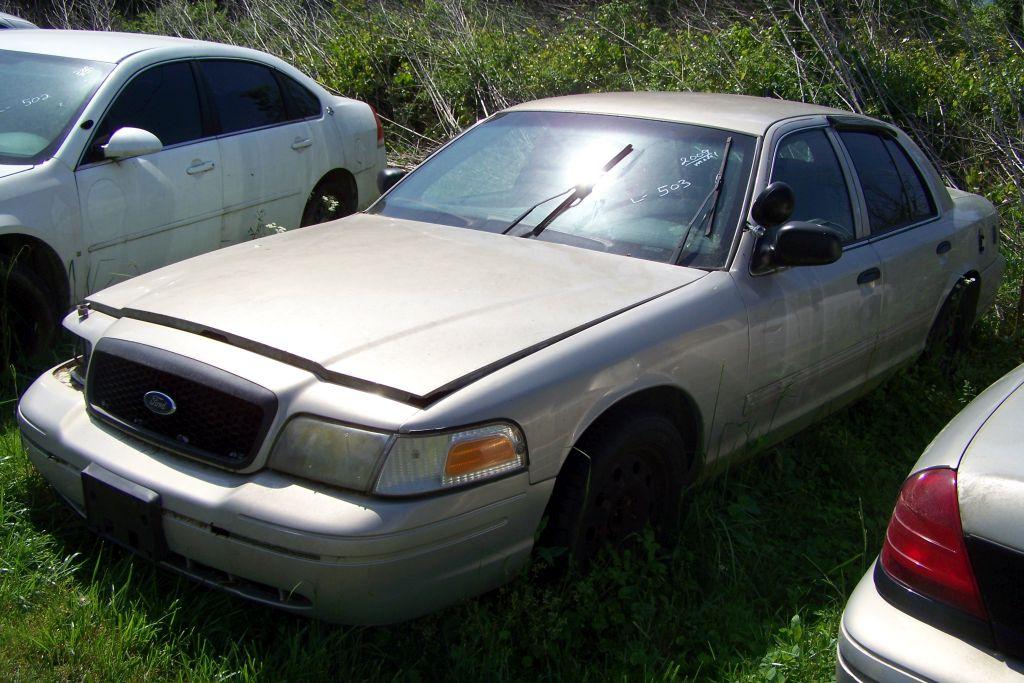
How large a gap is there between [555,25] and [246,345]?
9891mm

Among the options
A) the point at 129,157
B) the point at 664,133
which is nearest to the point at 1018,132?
the point at 664,133

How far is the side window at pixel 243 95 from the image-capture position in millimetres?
5527

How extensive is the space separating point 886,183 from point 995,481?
2.78 metres

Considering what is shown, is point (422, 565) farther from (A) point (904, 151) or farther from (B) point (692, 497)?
(A) point (904, 151)

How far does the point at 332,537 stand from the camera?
2.48 meters

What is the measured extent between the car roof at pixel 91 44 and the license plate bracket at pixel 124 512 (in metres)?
2.95

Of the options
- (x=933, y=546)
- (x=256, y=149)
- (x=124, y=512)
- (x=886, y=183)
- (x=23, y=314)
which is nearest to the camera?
(x=933, y=546)

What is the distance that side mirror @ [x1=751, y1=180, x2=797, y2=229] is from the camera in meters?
3.56

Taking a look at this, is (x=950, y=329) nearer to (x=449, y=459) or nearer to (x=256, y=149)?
(x=449, y=459)

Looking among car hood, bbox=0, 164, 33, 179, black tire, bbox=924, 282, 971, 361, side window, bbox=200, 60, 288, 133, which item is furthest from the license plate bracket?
black tire, bbox=924, 282, 971, 361

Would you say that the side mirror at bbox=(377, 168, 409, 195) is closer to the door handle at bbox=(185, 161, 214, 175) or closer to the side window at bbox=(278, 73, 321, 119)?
the door handle at bbox=(185, 161, 214, 175)

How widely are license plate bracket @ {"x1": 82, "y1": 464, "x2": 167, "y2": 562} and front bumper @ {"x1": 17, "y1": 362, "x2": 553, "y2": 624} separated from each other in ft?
0.08

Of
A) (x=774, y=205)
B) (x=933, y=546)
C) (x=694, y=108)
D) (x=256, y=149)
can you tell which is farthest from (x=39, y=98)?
(x=933, y=546)

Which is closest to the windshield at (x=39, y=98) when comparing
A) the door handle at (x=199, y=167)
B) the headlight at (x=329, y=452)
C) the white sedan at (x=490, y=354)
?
the door handle at (x=199, y=167)
